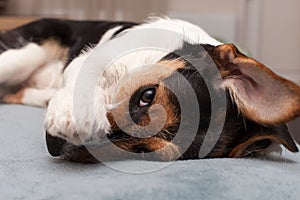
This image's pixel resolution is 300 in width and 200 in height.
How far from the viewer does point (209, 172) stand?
870 millimetres

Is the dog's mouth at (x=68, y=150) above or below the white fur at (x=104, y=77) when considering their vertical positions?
below

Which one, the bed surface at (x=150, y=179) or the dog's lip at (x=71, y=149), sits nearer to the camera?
the bed surface at (x=150, y=179)

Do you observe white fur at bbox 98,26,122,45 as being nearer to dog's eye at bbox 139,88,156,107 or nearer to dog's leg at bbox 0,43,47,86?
dog's leg at bbox 0,43,47,86

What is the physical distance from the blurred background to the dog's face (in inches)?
93.5

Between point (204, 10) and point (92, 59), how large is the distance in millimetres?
2473

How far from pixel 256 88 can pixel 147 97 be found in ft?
0.79

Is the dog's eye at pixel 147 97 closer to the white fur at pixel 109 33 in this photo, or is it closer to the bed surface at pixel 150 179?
the bed surface at pixel 150 179

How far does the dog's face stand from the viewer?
985 millimetres

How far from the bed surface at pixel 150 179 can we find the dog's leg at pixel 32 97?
86 cm

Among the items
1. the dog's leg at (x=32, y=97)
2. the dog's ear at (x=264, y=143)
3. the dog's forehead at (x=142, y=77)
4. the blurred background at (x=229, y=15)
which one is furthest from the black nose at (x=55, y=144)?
the blurred background at (x=229, y=15)

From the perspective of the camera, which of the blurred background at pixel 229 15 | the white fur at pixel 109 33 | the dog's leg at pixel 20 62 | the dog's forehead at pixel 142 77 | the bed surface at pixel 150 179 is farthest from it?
the blurred background at pixel 229 15

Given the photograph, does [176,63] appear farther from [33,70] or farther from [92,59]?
[33,70]

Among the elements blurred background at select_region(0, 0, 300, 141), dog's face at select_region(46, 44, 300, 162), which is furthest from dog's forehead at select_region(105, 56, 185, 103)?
blurred background at select_region(0, 0, 300, 141)

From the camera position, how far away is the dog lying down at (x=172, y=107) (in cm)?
98
